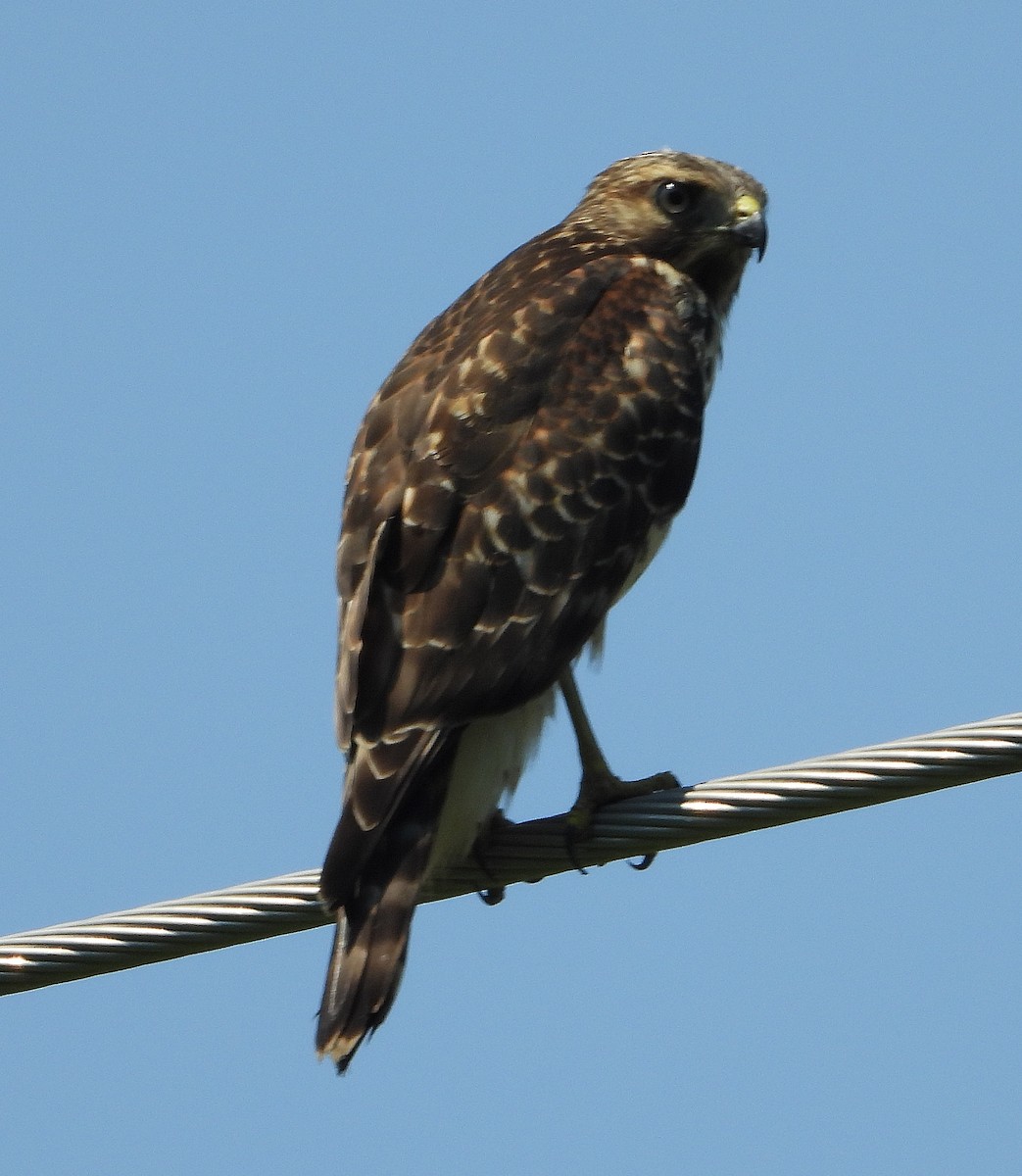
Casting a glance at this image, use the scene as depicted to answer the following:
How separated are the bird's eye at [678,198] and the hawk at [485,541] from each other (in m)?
0.43

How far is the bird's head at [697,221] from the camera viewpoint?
670cm

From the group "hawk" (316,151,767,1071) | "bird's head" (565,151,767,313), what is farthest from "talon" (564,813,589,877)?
"bird's head" (565,151,767,313)

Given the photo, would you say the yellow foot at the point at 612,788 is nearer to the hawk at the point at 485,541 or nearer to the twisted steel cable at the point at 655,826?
the hawk at the point at 485,541

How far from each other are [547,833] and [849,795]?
1505 mm

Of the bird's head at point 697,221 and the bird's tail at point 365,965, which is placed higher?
the bird's head at point 697,221

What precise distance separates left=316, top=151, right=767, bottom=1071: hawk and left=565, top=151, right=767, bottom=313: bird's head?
1.24 feet

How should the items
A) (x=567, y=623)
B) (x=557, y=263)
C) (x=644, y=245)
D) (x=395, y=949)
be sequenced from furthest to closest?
(x=644, y=245) < (x=557, y=263) < (x=567, y=623) < (x=395, y=949)

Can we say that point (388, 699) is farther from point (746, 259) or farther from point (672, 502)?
point (746, 259)

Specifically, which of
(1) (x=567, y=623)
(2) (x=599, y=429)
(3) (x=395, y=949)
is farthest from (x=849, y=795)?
(2) (x=599, y=429)

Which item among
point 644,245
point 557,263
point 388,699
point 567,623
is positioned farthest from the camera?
point 644,245

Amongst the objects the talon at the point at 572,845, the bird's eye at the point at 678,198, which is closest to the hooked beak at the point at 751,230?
the bird's eye at the point at 678,198

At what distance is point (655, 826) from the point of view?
4.21 meters

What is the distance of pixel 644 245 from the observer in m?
6.68

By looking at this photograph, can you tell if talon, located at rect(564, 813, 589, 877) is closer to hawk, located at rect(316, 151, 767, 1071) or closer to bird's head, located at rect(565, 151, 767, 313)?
hawk, located at rect(316, 151, 767, 1071)
